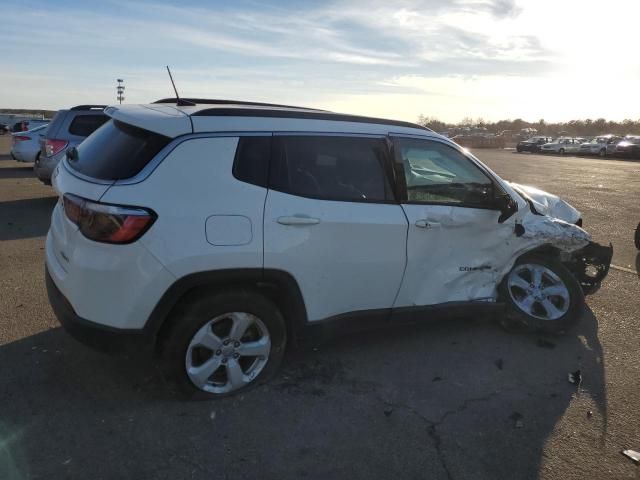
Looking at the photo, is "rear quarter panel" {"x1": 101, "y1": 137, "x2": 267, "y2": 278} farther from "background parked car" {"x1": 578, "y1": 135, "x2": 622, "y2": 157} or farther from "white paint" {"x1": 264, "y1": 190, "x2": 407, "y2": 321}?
"background parked car" {"x1": 578, "y1": 135, "x2": 622, "y2": 157}

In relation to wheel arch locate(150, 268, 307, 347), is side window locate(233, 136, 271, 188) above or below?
above

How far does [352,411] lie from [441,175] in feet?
6.53

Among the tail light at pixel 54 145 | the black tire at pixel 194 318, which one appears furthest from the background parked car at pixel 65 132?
the black tire at pixel 194 318

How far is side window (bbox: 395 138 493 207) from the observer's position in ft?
13.2

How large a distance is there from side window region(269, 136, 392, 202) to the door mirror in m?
1.05

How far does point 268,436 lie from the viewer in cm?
309

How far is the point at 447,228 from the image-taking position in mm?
4051

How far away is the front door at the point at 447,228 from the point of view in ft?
12.9

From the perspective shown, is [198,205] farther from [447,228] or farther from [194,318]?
[447,228]

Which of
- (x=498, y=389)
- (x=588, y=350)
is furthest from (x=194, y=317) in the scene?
(x=588, y=350)

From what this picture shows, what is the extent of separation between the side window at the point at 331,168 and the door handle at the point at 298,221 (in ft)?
0.57

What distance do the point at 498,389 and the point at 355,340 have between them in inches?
46.4

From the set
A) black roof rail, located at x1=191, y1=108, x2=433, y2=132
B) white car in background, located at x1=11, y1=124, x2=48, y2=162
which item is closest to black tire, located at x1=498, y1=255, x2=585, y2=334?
black roof rail, located at x1=191, y1=108, x2=433, y2=132

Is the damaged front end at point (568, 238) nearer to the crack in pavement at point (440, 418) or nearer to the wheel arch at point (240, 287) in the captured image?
the crack in pavement at point (440, 418)
